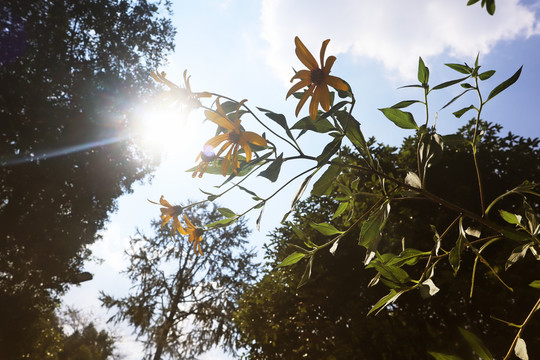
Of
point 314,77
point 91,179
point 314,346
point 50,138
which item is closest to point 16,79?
point 50,138

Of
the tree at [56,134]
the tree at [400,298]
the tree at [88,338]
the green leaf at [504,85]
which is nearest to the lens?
the green leaf at [504,85]

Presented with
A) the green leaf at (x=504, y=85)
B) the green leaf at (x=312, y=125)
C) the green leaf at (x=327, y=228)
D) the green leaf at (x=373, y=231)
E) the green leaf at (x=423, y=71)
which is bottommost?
the green leaf at (x=373, y=231)

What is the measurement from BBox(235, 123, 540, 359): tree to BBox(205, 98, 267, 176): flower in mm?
2404

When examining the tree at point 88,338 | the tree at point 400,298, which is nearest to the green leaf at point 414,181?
the tree at point 400,298

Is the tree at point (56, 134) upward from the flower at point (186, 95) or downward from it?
upward

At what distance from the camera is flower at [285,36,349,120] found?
67 centimetres

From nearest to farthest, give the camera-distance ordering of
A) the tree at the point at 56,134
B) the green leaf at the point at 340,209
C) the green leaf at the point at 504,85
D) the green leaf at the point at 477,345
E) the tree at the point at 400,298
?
the green leaf at the point at 477,345 < the green leaf at the point at 504,85 < the green leaf at the point at 340,209 < the tree at the point at 400,298 < the tree at the point at 56,134

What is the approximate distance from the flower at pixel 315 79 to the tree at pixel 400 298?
2.45m

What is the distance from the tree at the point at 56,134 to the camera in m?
8.30

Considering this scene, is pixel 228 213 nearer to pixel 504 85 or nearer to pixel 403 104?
pixel 403 104

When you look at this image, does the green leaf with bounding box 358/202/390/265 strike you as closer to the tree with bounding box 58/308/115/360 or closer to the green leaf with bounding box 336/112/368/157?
the green leaf with bounding box 336/112/368/157

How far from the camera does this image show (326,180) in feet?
2.77

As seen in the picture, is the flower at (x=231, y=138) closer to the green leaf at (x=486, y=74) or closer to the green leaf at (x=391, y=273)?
the green leaf at (x=391, y=273)

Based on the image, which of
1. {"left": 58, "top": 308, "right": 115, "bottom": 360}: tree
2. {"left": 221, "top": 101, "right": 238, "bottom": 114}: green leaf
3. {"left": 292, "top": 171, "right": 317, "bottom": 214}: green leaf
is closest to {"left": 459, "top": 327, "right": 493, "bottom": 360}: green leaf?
{"left": 292, "top": 171, "right": 317, "bottom": 214}: green leaf
